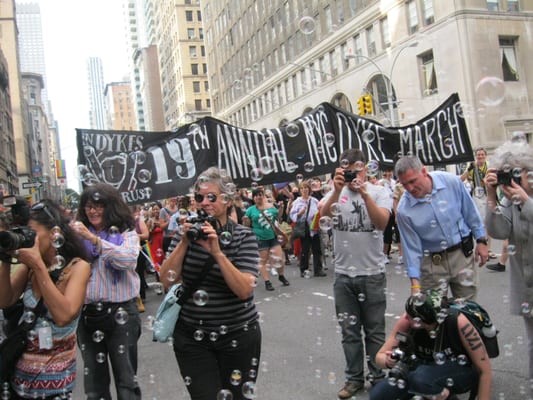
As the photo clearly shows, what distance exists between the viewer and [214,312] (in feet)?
9.16

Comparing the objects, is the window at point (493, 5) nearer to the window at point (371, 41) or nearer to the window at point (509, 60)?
the window at point (509, 60)

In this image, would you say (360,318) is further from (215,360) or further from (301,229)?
(301,229)

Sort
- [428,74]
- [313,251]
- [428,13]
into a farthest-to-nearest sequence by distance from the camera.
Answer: [428,74], [428,13], [313,251]

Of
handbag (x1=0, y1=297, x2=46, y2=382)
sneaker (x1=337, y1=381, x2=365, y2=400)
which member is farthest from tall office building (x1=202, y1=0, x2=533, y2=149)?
handbag (x1=0, y1=297, x2=46, y2=382)

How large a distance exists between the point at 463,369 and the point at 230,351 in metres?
1.32

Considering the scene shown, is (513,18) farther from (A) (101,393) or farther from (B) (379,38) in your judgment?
(A) (101,393)

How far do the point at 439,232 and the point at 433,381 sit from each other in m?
1.20

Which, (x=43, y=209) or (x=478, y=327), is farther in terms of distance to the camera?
(x=478, y=327)

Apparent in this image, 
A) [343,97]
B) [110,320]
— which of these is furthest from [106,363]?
[343,97]

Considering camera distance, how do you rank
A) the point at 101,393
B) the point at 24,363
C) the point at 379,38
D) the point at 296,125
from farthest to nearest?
the point at 379,38, the point at 296,125, the point at 101,393, the point at 24,363

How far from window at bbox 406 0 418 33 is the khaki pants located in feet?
91.8

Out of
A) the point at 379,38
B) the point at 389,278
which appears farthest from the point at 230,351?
the point at 379,38

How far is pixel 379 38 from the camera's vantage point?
32094mm

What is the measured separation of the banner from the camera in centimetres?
572
